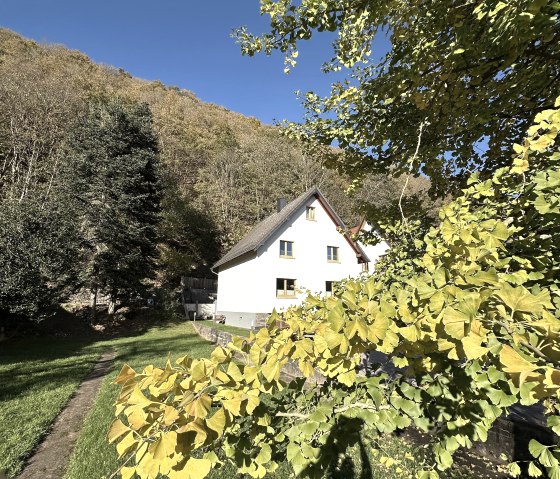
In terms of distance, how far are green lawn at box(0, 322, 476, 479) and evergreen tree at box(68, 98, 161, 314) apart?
628 centimetres

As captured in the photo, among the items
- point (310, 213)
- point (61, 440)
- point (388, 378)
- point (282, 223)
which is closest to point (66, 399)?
point (61, 440)

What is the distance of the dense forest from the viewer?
48.0 ft

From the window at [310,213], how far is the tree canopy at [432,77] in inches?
680

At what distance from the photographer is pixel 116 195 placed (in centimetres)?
2127

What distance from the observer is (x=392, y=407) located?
1.50m

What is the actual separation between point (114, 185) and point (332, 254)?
15.9 metres

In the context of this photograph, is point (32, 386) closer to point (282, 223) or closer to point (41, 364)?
point (41, 364)

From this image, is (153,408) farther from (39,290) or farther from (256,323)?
(256,323)

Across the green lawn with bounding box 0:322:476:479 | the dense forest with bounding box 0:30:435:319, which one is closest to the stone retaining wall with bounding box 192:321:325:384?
the green lawn with bounding box 0:322:476:479

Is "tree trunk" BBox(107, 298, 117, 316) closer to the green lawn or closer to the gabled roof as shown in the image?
the green lawn

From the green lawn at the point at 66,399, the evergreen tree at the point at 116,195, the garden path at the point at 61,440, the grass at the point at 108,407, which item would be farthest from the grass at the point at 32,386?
the evergreen tree at the point at 116,195

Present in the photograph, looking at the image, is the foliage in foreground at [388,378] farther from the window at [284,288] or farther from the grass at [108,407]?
the window at [284,288]

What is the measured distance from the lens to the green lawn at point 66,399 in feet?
13.9

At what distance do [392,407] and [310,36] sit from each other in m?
3.40
